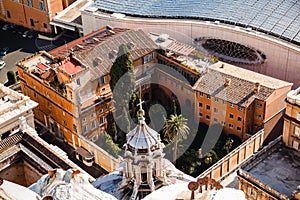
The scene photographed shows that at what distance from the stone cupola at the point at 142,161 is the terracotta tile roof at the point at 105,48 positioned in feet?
83.4

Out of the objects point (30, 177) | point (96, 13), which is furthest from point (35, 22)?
point (30, 177)

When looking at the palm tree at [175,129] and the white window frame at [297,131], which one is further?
the palm tree at [175,129]

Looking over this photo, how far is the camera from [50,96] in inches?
2447

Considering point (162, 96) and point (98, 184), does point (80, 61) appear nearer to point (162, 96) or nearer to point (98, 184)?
point (162, 96)

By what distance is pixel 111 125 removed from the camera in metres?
59.1

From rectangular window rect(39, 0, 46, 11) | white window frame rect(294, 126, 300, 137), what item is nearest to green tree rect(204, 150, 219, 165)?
white window frame rect(294, 126, 300, 137)

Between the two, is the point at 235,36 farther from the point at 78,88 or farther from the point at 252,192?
the point at 252,192

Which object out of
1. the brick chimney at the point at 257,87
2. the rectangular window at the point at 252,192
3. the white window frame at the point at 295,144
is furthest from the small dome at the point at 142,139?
the brick chimney at the point at 257,87

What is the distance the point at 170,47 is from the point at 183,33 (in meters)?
5.10

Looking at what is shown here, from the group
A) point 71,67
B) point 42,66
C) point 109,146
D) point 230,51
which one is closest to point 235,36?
point 230,51

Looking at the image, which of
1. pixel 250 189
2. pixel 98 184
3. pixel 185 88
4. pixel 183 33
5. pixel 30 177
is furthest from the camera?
pixel 183 33

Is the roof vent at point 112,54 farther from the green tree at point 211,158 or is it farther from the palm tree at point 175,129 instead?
the green tree at point 211,158

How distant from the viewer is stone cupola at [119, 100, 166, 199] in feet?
114

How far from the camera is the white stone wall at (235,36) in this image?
64.3 meters
